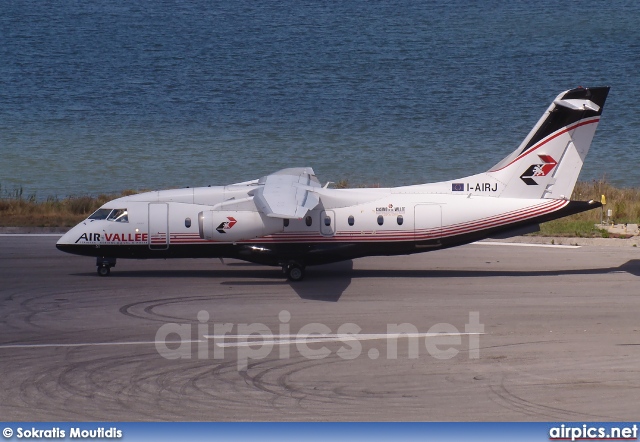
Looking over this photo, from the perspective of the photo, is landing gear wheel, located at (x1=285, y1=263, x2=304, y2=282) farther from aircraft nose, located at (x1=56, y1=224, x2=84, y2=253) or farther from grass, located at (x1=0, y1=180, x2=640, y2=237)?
grass, located at (x1=0, y1=180, x2=640, y2=237)

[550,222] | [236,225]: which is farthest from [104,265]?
[550,222]

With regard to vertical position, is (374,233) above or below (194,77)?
below

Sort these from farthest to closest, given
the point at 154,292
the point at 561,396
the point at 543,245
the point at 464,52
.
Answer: the point at 464,52 < the point at 543,245 < the point at 154,292 < the point at 561,396

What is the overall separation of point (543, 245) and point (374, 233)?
823cm

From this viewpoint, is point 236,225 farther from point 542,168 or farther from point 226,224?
point 542,168

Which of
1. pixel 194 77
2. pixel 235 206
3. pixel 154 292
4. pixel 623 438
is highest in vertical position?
pixel 194 77

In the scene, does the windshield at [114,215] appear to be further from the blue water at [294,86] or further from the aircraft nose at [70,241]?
the blue water at [294,86]

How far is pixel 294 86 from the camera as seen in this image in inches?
Result: 2859

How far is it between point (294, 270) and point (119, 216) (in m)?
5.12

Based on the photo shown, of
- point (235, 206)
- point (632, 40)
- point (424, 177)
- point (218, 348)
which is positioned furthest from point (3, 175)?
point (632, 40)

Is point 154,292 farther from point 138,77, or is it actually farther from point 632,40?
point 632,40

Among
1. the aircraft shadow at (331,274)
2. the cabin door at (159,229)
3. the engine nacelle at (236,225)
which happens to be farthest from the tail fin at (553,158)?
the cabin door at (159,229)

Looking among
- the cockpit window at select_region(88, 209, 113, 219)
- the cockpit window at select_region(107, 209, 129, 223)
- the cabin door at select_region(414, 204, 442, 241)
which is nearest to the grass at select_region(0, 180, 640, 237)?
the cabin door at select_region(414, 204, 442, 241)

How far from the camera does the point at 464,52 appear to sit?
268 feet
